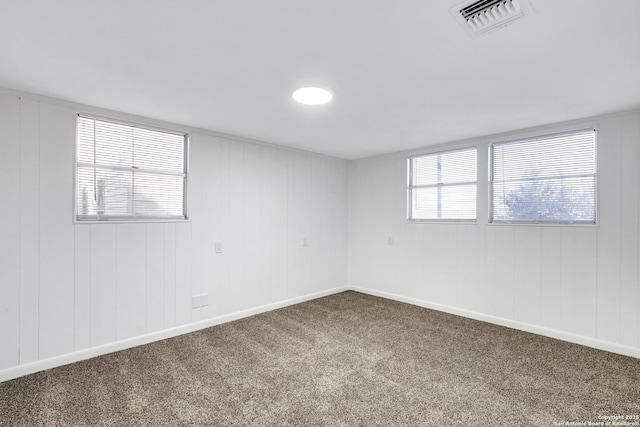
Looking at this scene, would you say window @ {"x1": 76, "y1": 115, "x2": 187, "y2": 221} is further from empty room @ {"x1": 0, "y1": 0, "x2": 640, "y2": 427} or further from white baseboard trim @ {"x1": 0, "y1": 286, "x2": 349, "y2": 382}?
white baseboard trim @ {"x1": 0, "y1": 286, "x2": 349, "y2": 382}

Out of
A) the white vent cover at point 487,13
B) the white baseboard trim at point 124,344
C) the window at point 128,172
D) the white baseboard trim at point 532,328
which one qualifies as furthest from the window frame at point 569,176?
the window at point 128,172

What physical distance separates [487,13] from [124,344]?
12.5 ft

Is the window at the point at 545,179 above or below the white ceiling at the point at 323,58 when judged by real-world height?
below

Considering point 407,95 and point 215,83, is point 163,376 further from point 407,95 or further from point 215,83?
point 407,95

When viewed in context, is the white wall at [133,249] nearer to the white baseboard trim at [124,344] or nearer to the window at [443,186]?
the white baseboard trim at [124,344]

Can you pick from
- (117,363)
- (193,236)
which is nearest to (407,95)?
(193,236)

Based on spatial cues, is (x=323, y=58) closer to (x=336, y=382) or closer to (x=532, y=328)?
(x=336, y=382)

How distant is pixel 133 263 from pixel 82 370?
0.96m

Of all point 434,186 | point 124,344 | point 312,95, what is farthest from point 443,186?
point 124,344

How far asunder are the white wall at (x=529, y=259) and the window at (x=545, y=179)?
0.35 feet

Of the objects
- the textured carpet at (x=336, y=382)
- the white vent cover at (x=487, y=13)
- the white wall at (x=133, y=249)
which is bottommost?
the textured carpet at (x=336, y=382)

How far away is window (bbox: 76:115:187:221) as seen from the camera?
2.89 meters

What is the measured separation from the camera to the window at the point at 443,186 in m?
4.09

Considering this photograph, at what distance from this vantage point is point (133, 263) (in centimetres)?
311
